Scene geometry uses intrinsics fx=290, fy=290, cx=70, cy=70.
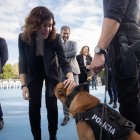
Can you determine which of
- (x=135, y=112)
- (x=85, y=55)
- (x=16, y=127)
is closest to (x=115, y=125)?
(x=135, y=112)

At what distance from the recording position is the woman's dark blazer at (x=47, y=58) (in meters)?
2.91

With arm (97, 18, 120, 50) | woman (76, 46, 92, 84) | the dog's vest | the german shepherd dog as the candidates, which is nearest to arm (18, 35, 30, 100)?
the german shepherd dog

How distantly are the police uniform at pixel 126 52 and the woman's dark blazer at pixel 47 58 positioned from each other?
1142 millimetres

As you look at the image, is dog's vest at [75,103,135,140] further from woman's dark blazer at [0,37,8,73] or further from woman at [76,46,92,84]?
woman at [76,46,92,84]

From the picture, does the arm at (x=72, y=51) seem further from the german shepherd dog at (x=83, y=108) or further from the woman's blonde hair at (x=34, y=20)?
the german shepherd dog at (x=83, y=108)

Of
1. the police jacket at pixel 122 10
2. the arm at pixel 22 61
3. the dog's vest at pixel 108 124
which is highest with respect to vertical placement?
the police jacket at pixel 122 10

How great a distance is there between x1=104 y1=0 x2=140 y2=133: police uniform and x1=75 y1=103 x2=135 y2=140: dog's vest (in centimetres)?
15

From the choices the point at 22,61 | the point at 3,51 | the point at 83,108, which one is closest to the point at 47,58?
the point at 22,61

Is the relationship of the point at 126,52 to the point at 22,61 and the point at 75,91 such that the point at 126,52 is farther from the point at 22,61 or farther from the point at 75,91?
the point at 22,61

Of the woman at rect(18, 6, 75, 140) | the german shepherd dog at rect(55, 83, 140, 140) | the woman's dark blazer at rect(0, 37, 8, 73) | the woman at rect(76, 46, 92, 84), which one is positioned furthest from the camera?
the woman at rect(76, 46, 92, 84)

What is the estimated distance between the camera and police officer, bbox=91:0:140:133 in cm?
173

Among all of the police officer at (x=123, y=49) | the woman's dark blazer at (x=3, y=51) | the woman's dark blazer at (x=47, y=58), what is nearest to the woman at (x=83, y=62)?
the woman's dark blazer at (x=3, y=51)

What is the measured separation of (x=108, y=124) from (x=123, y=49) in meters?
0.47

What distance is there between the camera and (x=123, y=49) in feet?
5.83
